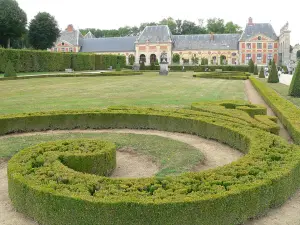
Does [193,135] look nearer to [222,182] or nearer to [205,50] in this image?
[222,182]

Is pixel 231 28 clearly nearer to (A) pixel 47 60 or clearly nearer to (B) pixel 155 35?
(B) pixel 155 35

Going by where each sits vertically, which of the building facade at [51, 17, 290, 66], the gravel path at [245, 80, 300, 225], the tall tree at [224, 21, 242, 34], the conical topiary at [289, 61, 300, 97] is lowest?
the gravel path at [245, 80, 300, 225]

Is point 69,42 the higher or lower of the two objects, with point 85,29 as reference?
lower

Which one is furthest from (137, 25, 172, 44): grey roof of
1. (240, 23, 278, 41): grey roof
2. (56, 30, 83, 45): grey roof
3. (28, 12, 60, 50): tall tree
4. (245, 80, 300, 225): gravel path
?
(245, 80, 300, 225): gravel path

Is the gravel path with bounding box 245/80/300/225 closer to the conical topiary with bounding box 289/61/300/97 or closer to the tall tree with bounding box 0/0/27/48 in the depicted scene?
the conical topiary with bounding box 289/61/300/97

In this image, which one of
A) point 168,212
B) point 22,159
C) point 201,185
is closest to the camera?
point 168,212

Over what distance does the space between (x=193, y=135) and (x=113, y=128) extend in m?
2.12

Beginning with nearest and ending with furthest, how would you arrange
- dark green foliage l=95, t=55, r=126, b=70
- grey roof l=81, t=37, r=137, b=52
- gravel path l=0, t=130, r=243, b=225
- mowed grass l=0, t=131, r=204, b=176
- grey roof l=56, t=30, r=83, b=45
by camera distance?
gravel path l=0, t=130, r=243, b=225 → mowed grass l=0, t=131, r=204, b=176 → dark green foliage l=95, t=55, r=126, b=70 → grey roof l=81, t=37, r=137, b=52 → grey roof l=56, t=30, r=83, b=45

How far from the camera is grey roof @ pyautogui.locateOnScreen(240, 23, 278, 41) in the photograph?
210 ft

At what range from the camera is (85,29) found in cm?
9538

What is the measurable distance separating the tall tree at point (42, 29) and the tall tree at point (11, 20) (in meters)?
4.52

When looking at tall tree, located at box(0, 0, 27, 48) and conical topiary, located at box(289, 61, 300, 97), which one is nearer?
conical topiary, located at box(289, 61, 300, 97)

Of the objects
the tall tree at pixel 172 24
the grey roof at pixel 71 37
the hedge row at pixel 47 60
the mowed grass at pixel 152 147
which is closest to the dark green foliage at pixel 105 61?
the hedge row at pixel 47 60

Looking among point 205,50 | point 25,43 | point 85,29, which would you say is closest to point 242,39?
point 205,50
